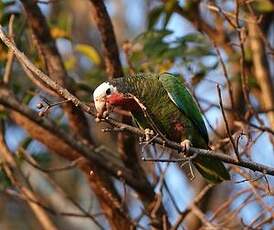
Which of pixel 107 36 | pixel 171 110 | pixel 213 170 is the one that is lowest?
pixel 213 170

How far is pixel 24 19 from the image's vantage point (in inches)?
136

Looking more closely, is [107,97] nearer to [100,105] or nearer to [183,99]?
[100,105]

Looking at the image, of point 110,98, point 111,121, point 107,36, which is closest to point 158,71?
point 107,36

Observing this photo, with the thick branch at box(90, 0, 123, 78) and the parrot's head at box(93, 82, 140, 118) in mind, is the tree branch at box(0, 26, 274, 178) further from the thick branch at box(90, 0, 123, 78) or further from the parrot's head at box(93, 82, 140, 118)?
the thick branch at box(90, 0, 123, 78)

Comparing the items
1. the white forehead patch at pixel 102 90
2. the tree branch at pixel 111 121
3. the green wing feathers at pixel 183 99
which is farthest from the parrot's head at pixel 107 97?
the tree branch at pixel 111 121

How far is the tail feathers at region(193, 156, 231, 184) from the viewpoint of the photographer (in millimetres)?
2768

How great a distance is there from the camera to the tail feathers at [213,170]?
2.77m

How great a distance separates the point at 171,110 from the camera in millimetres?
2801

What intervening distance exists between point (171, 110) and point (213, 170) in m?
0.31

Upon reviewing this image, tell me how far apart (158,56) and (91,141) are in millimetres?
564

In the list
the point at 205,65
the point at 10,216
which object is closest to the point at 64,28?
the point at 205,65

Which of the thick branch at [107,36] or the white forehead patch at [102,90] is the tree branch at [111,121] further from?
the thick branch at [107,36]

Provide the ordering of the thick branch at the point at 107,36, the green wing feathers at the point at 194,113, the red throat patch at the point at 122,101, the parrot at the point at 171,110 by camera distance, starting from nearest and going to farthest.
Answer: the red throat patch at the point at 122,101
the parrot at the point at 171,110
the green wing feathers at the point at 194,113
the thick branch at the point at 107,36

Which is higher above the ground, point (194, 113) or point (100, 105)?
point (194, 113)
